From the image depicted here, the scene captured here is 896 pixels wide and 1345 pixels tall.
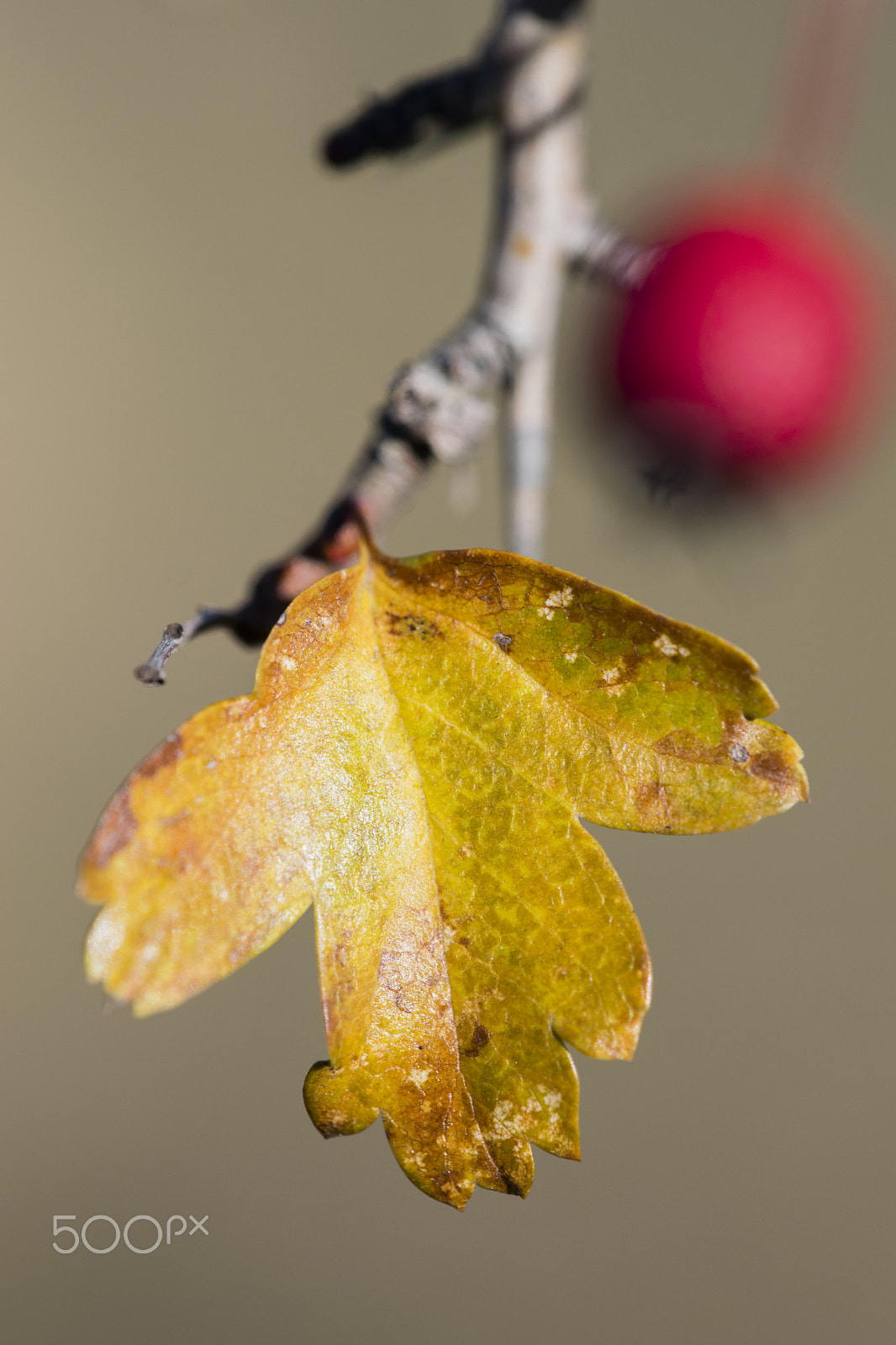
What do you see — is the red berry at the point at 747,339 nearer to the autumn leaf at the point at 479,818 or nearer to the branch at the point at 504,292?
the branch at the point at 504,292

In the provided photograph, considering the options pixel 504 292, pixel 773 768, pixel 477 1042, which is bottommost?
pixel 477 1042

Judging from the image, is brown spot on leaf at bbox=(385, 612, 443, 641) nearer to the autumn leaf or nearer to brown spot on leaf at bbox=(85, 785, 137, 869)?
the autumn leaf

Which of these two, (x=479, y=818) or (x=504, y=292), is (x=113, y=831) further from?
(x=504, y=292)

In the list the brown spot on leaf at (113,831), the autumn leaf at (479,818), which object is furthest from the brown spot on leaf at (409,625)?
the brown spot on leaf at (113,831)

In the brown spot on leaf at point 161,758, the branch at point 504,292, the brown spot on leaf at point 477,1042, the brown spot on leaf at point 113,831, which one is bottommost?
the brown spot on leaf at point 477,1042

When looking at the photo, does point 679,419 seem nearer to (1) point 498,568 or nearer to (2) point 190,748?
(1) point 498,568

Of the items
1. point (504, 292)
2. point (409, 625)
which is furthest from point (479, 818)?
point (504, 292)

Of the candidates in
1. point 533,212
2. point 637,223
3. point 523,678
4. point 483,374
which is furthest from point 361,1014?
point 637,223
